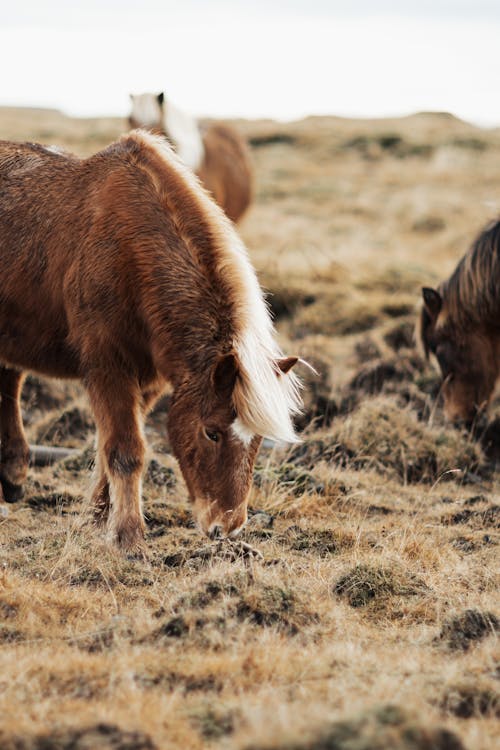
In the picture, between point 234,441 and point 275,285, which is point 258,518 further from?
point 275,285

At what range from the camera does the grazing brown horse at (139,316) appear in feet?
15.8

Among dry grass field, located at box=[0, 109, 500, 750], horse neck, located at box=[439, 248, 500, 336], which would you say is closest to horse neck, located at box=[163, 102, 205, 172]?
dry grass field, located at box=[0, 109, 500, 750]

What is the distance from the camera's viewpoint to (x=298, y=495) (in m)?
6.51

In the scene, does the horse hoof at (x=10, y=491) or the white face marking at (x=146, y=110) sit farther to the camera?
the white face marking at (x=146, y=110)

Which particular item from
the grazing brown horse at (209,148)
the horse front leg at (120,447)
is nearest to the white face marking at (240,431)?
the horse front leg at (120,447)

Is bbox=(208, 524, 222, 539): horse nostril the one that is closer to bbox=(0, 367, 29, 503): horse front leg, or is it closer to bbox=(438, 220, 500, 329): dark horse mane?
bbox=(0, 367, 29, 503): horse front leg

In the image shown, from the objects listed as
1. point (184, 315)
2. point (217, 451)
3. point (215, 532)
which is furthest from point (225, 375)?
point (215, 532)

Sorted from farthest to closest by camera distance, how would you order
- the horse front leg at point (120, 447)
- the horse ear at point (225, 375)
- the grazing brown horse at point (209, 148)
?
the grazing brown horse at point (209, 148) → the horse front leg at point (120, 447) → the horse ear at point (225, 375)

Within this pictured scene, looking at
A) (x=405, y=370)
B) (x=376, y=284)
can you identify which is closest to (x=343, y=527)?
(x=405, y=370)

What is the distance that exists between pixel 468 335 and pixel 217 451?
4.22 meters

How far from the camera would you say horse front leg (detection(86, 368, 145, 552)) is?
5328 millimetres

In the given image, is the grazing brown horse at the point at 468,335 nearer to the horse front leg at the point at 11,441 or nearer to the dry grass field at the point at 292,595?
the dry grass field at the point at 292,595

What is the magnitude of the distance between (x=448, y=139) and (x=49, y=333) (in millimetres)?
33303

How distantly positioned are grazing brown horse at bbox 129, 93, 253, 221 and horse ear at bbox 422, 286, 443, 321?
505 cm
